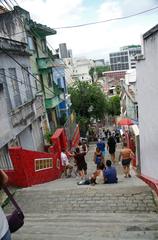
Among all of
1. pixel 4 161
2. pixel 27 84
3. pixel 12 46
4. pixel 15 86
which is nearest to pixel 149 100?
pixel 4 161

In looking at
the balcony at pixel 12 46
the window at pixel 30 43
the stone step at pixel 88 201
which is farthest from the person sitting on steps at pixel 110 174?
the window at pixel 30 43

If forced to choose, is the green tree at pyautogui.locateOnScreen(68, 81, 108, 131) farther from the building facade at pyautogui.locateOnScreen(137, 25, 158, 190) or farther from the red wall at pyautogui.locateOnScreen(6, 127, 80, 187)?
the building facade at pyautogui.locateOnScreen(137, 25, 158, 190)

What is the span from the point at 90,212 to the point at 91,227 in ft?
6.44

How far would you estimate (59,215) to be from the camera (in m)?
8.74

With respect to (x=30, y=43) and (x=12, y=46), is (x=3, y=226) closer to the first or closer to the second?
(x=12, y=46)

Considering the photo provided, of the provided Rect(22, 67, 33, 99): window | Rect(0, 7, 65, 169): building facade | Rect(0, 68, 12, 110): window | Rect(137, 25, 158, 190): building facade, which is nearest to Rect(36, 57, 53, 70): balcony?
Rect(0, 7, 65, 169): building facade

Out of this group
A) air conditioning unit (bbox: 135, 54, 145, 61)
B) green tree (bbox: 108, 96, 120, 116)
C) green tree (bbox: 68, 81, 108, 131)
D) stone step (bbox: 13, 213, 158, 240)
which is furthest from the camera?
green tree (bbox: 108, 96, 120, 116)

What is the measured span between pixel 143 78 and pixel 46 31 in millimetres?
18819

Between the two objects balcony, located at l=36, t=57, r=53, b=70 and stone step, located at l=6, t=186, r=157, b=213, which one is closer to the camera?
stone step, located at l=6, t=186, r=157, b=213

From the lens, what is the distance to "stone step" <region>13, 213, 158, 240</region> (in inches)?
261

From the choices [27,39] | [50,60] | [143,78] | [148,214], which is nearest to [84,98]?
[50,60]

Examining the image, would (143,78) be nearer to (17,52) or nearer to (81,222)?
(81,222)

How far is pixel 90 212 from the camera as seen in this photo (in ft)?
30.1

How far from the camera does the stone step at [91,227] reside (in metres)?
6.63
